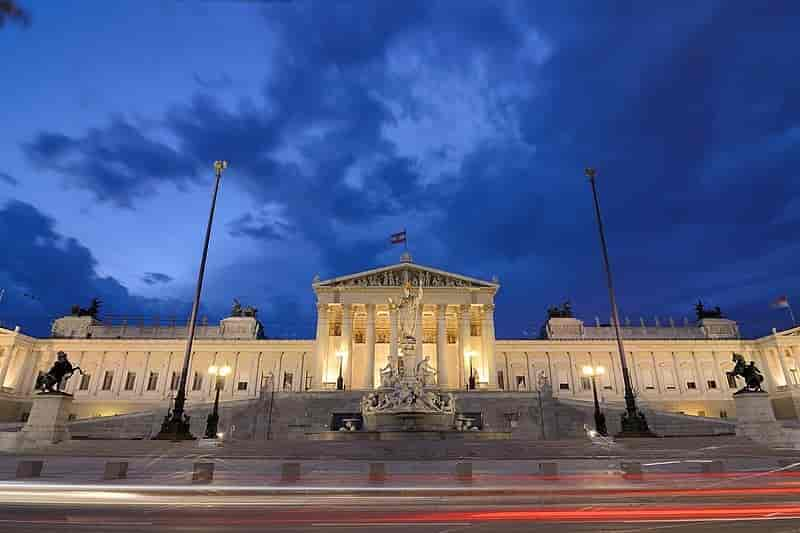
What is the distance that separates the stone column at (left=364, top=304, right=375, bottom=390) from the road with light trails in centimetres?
4271

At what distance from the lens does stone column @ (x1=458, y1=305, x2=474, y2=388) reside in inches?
2238

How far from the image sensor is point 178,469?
16.5 m

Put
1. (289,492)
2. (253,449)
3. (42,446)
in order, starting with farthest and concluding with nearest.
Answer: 1. (42,446)
2. (253,449)
3. (289,492)

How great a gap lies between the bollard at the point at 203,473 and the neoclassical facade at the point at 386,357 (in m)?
41.3

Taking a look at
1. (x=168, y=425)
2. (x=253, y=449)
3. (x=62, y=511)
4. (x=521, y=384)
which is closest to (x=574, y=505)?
(x=62, y=511)

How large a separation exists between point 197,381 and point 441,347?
1349 inches

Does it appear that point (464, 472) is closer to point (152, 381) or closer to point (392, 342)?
point (392, 342)

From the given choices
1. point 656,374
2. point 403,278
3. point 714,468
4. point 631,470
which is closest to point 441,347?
point 403,278

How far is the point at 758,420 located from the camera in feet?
79.8

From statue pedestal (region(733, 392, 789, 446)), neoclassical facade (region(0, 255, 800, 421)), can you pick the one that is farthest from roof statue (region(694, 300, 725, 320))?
statue pedestal (region(733, 392, 789, 446))

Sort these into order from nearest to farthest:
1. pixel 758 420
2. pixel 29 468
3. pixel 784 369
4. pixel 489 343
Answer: pixel 29 468 → pixel 758 420 → pixel 489 343 → pixel 784 369

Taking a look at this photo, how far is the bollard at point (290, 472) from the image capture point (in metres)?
13.8

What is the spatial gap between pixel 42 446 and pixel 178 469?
10.8 m

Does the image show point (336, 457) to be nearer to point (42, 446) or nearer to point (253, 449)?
point (253, 449)
